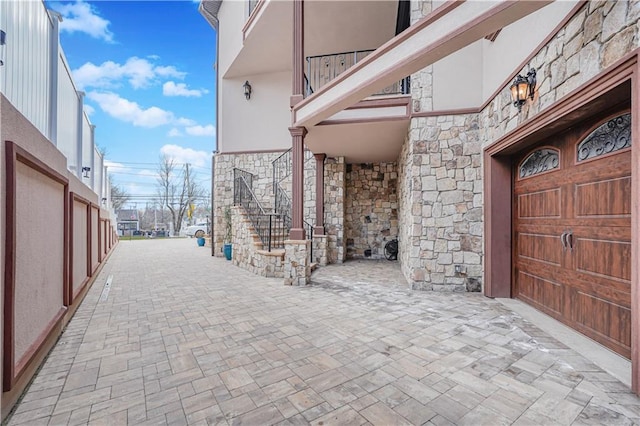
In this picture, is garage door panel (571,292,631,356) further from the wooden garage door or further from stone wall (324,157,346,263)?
stone wall (324,157,346,263)

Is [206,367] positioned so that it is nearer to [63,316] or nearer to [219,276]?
[63,316]

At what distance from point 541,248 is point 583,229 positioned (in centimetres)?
76

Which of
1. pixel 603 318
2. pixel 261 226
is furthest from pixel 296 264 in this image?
pixel 603 318

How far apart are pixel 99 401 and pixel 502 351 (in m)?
3.15

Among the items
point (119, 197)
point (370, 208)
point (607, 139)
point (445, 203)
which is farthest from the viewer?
point (119, 197)

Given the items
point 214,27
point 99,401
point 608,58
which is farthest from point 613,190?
point 214,27

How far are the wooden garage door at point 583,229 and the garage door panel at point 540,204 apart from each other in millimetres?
12

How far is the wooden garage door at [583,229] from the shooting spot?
2287mm

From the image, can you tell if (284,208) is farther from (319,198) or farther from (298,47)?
(298,47)

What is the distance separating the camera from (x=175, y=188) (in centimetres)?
2408

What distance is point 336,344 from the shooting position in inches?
101

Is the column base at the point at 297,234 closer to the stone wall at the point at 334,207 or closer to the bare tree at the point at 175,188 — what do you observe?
the stone wall at the point at 334,207

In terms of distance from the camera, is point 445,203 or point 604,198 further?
point 445,203

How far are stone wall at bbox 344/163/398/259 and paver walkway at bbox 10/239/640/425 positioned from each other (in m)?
4.27
